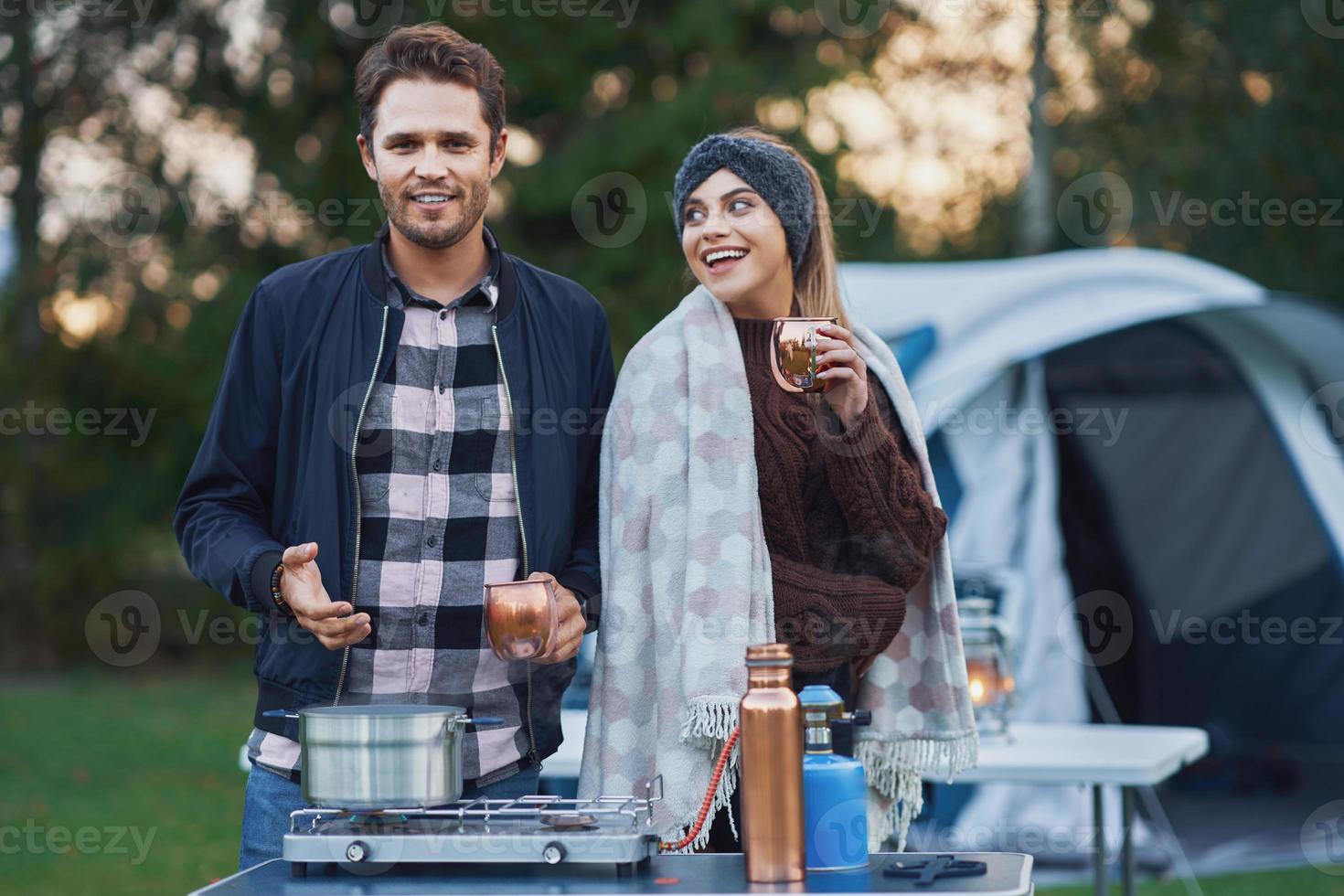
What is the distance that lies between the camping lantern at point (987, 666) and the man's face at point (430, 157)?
1892 mm

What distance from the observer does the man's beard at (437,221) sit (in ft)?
7.98

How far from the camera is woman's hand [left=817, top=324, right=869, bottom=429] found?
2.32 m

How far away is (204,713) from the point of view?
1078 centimetres

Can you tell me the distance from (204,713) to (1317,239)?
9.36m

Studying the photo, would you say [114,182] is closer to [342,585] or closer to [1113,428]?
[1113,428]

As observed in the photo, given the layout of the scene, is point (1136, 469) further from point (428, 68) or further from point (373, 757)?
point (373, 757)

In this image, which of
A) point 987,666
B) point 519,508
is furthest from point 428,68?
point 987,666

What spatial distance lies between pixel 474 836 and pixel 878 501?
0.95m

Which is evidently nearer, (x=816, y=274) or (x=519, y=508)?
(x=519, y=508)

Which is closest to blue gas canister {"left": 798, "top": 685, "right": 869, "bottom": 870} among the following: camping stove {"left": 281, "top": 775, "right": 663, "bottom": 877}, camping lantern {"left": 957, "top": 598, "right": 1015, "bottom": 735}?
camping stove {"left": 281, "top": 775, "right": 663, "bottom": 877}

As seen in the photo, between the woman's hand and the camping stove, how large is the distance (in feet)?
2.42

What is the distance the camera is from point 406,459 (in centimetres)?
244

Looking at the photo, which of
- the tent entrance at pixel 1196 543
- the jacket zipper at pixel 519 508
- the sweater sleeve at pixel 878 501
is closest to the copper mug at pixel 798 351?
the sweater sleeve at pixel 878 501

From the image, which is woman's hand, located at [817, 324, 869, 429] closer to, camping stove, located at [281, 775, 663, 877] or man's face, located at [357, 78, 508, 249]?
man's face, located at [357, 78, 508, 249]
